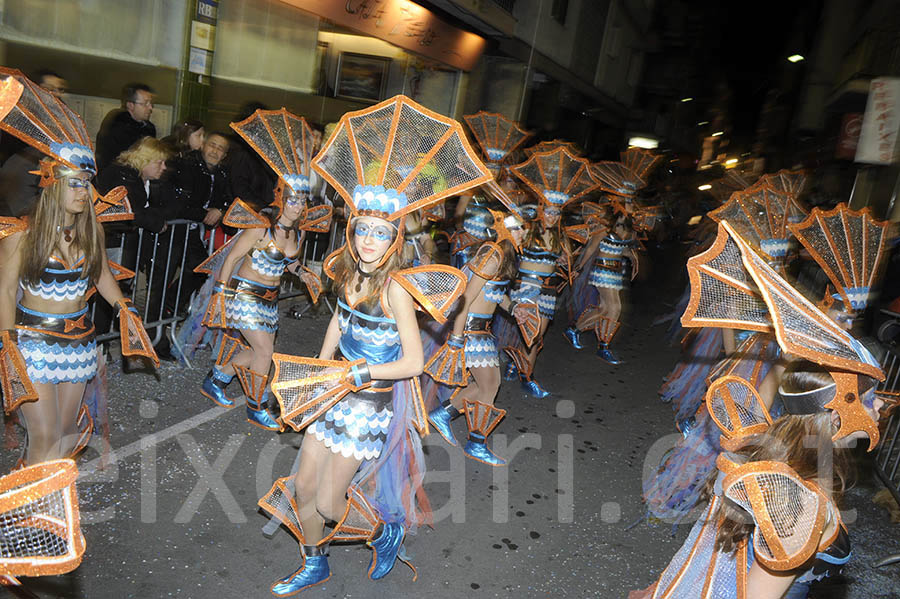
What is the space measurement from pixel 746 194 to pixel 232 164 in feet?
18.6

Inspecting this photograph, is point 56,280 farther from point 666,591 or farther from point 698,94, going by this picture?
point 698,94

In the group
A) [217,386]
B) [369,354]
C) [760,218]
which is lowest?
[217,386]

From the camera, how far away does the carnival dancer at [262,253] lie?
17.0ft

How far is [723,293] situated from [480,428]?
9.86 ft

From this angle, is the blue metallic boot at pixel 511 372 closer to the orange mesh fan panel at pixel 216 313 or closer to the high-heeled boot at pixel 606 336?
the high-heeled boot at pixel 606 336

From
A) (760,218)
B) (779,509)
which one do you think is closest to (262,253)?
(779,509)

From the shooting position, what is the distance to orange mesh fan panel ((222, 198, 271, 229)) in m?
5.16

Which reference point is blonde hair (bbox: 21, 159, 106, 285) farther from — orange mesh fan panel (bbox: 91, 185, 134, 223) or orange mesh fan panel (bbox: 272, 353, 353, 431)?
orange mesh fan panel (bbox: 272, 353, 353, 431)

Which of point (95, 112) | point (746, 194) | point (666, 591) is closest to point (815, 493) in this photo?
point (666, 591)

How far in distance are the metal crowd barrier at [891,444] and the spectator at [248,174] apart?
21.7ft

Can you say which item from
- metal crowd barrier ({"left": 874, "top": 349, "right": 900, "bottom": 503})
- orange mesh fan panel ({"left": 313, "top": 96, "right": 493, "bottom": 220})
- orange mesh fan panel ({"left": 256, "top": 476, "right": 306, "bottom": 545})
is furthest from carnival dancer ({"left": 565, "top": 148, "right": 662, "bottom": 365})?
orange mesh fan panel ({"left": 256, "top": 476, "right": 306, "bottom": 545})

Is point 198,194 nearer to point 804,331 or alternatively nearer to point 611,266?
point 611,266

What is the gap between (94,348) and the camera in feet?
12.6

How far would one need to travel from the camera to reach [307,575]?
11.6 feet
